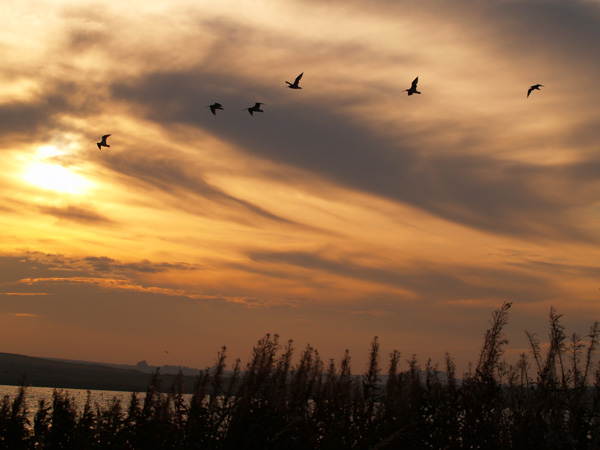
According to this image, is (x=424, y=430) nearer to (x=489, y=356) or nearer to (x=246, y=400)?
(x=246, y=400)

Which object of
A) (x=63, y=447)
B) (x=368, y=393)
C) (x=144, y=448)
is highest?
(x=368, y=393)

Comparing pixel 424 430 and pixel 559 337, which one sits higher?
pixel 559 337

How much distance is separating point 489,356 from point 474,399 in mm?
18957

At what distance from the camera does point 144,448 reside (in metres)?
23.1

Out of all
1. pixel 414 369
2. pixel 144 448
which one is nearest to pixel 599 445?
pixel 144 448

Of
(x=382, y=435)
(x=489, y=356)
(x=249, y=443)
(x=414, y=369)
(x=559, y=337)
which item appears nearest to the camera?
(x=249, y=443)

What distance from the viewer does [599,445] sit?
20.7m

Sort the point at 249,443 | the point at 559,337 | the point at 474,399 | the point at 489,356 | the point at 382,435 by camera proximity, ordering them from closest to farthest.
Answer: the point at 474,399, the point at 249,443, the point at 382,435, the point at 489,356, the point at 559,337

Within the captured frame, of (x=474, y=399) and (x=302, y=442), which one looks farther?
(x=302, y=442)

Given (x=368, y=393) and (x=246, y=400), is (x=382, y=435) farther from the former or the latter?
(x=246, y=400)

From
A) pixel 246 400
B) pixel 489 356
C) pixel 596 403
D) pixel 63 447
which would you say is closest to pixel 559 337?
pixel 489 356

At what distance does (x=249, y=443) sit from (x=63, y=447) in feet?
74.4

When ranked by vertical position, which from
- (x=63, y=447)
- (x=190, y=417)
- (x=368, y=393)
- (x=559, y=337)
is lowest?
(x=63, y=447)

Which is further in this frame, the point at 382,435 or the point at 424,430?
the point at 382,435
